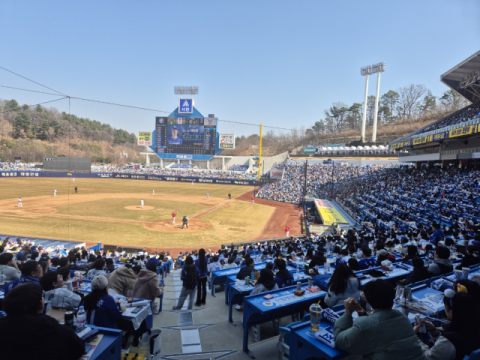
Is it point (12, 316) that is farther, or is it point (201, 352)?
point (201, 352)

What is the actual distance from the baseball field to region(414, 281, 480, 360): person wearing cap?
63.4 ft

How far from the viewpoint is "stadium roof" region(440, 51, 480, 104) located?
28866 mm

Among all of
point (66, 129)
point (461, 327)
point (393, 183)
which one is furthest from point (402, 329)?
point (66, 129)

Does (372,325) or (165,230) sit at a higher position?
(372,325)

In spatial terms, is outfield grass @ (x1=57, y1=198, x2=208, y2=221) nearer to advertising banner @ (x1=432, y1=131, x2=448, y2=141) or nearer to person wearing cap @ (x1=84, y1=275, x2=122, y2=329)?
person wearing cap @ (x1=84, y1=275, x2=122, y2=329)

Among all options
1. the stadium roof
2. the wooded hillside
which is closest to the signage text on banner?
the stadium roof

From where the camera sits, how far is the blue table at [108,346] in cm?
311

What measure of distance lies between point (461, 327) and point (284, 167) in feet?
208

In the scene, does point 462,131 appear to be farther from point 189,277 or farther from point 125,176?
point 125,176

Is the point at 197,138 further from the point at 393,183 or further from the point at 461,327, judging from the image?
the point at 461,327

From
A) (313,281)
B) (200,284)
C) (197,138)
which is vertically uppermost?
(197,138)

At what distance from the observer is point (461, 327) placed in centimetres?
294

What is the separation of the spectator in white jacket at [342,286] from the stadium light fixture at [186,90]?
9024 centimetres

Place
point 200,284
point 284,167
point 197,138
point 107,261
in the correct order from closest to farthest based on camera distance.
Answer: point 200,284, point 107,261, point 284,167, point 197,138
